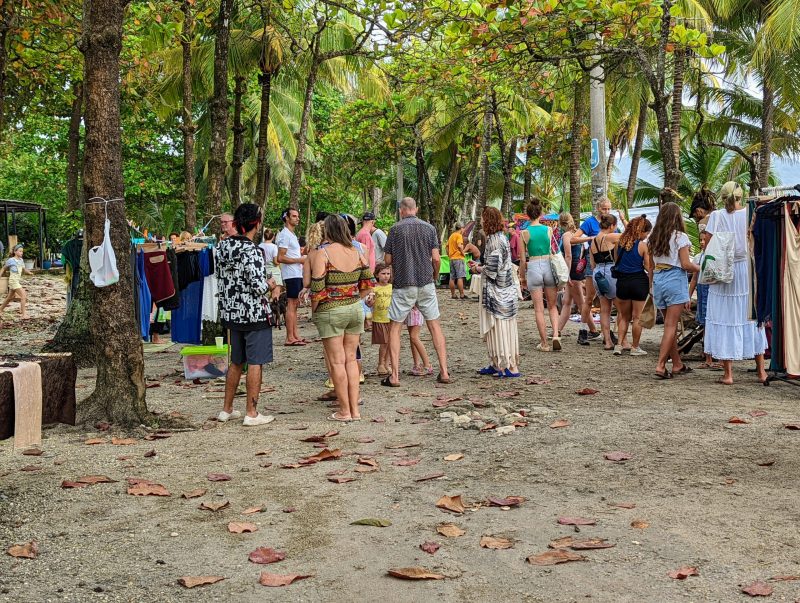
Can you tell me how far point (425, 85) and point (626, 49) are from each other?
5.78 metres

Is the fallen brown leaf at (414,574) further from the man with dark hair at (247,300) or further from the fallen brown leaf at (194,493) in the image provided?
the man with dark hair at (247,300)

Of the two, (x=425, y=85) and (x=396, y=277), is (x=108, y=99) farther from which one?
(x=425, y=85)

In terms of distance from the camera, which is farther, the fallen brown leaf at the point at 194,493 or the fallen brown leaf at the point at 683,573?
the fallen brown leaf at the point at 194,493

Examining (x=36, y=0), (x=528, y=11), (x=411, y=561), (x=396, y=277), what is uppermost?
(x=36, y=0)

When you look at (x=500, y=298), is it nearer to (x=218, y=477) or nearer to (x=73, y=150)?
(x=218, y=477)

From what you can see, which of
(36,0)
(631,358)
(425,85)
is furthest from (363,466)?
(425,85)

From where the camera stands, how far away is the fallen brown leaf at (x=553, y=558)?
489cm

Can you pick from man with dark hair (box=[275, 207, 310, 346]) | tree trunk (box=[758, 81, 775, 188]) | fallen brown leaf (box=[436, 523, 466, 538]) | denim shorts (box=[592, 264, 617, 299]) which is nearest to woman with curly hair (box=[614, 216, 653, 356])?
denim shorts (box=[592, 264, 617, 299])

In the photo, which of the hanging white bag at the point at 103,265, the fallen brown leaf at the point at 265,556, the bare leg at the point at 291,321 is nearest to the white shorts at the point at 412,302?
the hanging white bag at the point at 103,265

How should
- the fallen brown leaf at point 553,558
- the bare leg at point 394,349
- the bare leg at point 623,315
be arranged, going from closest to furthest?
the fallen brown leaf at point 553,558 < the bare leg at point 394,349 < the bare leg at point 623,315

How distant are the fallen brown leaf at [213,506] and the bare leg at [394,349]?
477cm

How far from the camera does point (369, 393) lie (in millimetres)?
10406

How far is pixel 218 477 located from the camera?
22.0 ft

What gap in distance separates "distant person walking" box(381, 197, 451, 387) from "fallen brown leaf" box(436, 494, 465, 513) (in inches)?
189
